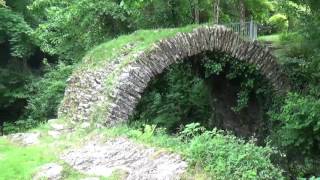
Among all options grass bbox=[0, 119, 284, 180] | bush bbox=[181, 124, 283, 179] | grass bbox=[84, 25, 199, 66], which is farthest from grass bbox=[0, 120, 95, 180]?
grass bbox=[84, 25, 199, 66]

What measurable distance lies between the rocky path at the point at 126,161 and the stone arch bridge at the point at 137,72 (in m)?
1.42

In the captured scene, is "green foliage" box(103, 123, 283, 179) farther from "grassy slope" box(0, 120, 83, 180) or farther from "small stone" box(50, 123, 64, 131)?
"small stone" box(50, 123, 64, 131)

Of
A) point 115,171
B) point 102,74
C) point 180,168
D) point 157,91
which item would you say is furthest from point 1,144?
point 157,91

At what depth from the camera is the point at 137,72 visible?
959cm

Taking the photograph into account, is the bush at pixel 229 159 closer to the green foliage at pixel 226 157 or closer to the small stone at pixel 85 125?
the green foliage at pixel 226 157

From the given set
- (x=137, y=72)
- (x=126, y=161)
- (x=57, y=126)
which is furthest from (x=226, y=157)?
(x=57, y=126)

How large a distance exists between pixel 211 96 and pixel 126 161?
6.67 meters

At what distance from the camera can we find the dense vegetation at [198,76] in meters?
10.4

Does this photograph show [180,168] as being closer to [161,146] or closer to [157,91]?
[161,146]

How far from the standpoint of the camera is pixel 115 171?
21.5ft

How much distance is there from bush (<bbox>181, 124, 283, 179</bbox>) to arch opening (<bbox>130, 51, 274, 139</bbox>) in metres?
3.70

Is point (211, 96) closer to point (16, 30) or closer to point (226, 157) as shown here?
point (226, 157)

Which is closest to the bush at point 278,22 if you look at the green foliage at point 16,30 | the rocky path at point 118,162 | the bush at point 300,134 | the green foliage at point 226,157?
the green foliage at point 16,30

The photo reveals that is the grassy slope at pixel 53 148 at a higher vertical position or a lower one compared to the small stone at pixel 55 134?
higher
